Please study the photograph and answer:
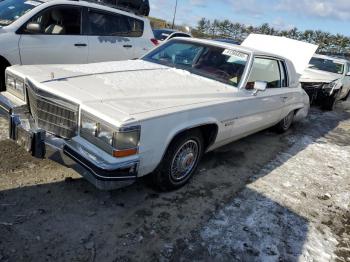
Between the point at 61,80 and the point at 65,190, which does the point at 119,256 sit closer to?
the point at 65,190

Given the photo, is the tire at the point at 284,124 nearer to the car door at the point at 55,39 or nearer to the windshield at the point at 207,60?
the windshield at the point at 207,60

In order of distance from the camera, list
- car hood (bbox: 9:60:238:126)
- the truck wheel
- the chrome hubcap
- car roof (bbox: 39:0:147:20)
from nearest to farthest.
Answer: car hood (bbox: 9:60:238:126)
the chrome hubcap
car roof (bbox: 39:0:147:20)
the truck wheel

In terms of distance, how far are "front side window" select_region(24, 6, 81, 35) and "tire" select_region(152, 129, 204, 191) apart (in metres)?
3.63

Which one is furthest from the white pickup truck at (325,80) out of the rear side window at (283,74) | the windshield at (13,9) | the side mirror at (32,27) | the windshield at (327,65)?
the windshield at (13,9)

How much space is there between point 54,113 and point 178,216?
61.8 inches

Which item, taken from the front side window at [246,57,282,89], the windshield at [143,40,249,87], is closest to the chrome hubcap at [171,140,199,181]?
the windshield at [143,40,249,87]

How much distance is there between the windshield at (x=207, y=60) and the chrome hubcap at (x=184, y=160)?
3.54 ft

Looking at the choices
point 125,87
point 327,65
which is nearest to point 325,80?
point 327,65

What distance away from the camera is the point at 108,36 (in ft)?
22.4

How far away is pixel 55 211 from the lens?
10.6 ft

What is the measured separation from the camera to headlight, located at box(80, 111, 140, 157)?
2832 millimetres

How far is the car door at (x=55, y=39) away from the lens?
5660 mm

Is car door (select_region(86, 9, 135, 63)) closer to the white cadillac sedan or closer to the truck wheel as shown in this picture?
the white cadillac sedan

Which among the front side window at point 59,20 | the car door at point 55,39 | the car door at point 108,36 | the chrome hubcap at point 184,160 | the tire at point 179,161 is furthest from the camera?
the car door at point 108,36
